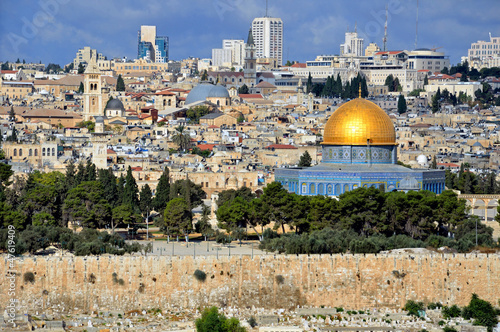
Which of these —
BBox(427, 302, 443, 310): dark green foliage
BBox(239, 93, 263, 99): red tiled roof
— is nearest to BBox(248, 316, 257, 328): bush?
BBox(427, 302, 443, 310): dark green foliage

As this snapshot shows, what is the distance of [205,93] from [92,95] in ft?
39.0

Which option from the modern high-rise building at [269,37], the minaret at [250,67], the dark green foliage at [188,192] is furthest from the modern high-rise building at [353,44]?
the dark green foliage at [188,192]

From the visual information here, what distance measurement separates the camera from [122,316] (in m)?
33.5

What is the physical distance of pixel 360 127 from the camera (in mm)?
48938

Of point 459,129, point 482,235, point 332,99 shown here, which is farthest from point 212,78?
point 482,235

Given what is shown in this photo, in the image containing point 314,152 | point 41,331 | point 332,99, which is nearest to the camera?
point 41,331

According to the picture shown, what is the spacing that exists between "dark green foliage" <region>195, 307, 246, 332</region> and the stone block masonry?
194cm

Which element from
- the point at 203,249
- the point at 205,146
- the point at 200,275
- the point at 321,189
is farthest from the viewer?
the point at 205,146

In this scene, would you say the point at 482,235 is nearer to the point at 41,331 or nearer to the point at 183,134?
the point at 41,331

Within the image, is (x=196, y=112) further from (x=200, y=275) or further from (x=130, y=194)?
(x=200, y=275)

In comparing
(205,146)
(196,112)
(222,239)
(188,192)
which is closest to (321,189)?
(188,192)

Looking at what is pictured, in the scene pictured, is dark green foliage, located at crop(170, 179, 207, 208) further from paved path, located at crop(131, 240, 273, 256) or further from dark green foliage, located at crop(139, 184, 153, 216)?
paved path, located at crop(131, 240, 273, 256)

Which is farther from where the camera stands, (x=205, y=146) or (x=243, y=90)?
(x=243, y=90)

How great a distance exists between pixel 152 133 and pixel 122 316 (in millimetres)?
51974
